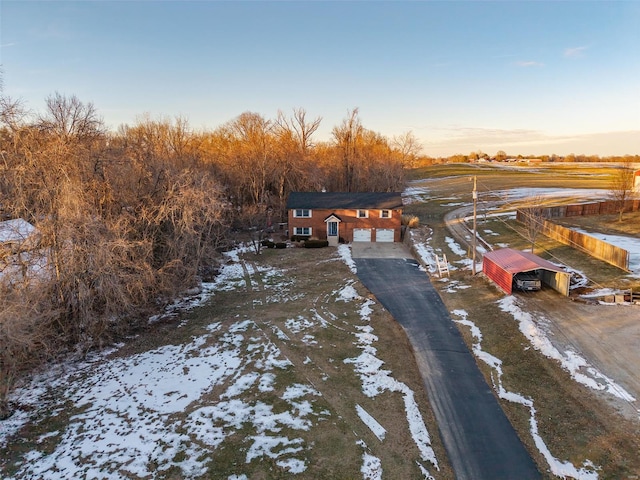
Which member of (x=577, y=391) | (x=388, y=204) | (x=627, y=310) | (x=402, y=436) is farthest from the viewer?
(x=388, y=204)

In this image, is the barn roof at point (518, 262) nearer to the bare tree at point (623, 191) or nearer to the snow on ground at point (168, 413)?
the snow on ground at point (168, 413)

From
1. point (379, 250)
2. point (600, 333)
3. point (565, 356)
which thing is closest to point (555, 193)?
point (379, 250)

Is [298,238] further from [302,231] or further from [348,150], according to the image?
[348,150]

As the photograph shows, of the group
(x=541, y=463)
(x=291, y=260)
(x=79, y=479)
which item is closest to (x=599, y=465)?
(x=541, y=463)

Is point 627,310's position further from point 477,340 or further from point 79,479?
point 79,479

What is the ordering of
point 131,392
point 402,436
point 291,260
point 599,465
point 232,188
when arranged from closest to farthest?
point 599,465 < point 402,436 < point 131,392 < point 291,260 < point 232,188

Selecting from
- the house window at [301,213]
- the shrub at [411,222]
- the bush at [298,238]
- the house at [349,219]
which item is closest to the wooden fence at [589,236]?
the shrub at [411,222]
